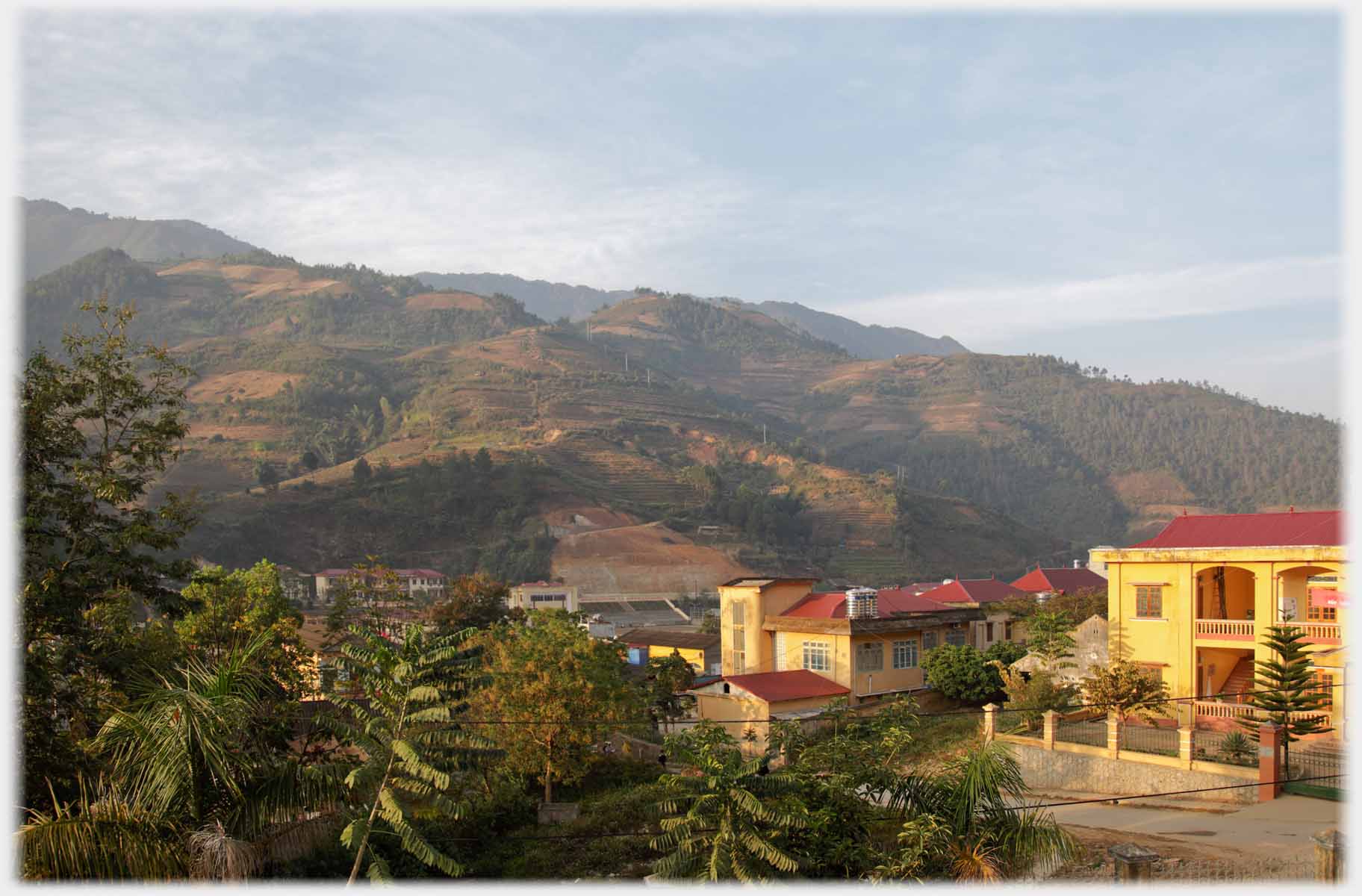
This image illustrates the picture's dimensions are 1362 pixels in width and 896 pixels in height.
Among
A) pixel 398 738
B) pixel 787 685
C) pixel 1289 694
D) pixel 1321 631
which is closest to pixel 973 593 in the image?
pixel 787 685

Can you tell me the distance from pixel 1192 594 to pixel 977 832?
51.8 ft

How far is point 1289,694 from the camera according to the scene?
21578mm

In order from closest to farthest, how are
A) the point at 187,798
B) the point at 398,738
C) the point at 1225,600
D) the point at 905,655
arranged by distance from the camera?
the point at 187,798
the point at 398,738
the point at 1225,600
the point at 905,655

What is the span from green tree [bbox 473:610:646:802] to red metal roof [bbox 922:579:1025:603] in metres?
31.7

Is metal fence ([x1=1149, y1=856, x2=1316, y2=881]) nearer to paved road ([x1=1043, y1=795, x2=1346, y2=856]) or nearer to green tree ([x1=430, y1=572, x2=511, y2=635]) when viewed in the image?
paved road ([x1=1043, y1=795, x2=1346, y2=856])

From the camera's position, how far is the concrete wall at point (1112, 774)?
19.3 metres

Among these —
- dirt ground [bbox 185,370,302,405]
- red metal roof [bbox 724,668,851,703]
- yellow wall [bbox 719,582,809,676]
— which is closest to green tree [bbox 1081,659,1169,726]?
red metal roof [bbox 724,668,851,703]

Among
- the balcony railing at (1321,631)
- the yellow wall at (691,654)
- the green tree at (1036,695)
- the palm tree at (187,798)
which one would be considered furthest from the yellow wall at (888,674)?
the palm tree at (187,798)

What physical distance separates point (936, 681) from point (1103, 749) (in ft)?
30.7

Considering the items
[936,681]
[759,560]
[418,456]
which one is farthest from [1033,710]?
[418,456]

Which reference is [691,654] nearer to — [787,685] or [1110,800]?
[787,685]

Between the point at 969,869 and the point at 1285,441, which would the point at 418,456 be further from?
the point at 1285,441

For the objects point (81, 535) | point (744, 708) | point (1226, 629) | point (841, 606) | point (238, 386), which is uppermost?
point (238, 386)

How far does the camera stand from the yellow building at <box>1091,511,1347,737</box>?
2281 centimetres
